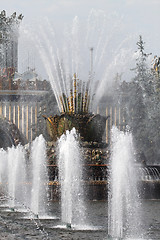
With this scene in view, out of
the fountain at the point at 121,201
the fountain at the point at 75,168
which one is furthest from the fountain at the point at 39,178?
the fountain at the point at 121,201

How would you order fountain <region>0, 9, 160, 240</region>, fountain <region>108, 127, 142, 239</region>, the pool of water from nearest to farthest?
1. the pool of water
2. fountain <region>108, 127, 142, 239</region>
3. fountain <region>0, 9, 160, 240</region>

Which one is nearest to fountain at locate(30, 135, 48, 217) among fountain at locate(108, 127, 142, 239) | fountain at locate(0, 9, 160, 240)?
fountain at locate(0, 9, 160, 240)

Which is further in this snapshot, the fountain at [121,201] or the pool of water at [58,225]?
the fountain at [121,201]

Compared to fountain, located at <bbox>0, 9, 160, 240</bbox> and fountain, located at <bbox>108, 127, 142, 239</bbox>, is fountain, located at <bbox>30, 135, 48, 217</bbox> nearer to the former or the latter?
fountain, located at <bbox>0, 9, 160, 240</bbox>

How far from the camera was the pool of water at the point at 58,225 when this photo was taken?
25.5 ft

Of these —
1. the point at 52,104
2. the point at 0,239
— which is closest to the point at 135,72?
the point at 52,104

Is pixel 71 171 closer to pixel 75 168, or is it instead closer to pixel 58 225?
pixel 75 168

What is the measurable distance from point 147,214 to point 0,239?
4173mm

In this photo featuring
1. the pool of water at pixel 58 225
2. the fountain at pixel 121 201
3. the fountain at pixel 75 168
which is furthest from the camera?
the fountain at pixel 75 168

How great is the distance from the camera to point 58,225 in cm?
895

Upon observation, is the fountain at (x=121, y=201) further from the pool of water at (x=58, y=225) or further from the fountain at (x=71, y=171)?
the fountain at (x=71, y=171)

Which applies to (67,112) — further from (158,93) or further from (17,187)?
(158,93)

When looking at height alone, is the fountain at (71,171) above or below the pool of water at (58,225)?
above

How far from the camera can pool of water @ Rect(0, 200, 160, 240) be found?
25.5 ft
